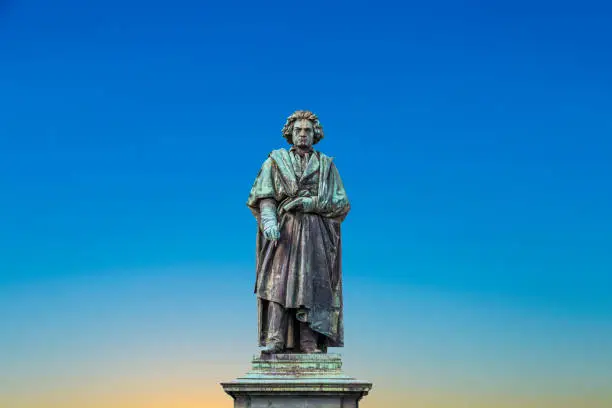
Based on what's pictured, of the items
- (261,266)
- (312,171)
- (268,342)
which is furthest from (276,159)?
(268,342)

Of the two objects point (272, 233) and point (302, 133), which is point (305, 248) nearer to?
point (272, 233)

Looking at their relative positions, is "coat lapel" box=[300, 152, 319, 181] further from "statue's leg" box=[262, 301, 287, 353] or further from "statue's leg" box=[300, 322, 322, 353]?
"statue's leg" box=[300, 322, 322, 353]

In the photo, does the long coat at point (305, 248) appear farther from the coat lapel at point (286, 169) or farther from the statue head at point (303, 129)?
the statue head at point (303, 129)

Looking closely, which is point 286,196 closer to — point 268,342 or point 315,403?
point 268,342

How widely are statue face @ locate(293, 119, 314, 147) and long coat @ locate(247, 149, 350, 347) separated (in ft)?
0.93

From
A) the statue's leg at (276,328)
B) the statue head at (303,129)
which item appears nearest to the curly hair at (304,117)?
the statue head at (303,129)

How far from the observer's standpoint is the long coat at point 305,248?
625 inches

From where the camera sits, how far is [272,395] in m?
14.9

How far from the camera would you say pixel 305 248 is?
52.6 feet

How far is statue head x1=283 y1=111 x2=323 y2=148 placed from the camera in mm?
16781

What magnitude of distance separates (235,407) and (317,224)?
12.4ft

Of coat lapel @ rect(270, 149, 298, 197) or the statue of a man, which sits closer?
the statue of a man

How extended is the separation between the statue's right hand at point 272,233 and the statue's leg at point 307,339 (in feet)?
5.60

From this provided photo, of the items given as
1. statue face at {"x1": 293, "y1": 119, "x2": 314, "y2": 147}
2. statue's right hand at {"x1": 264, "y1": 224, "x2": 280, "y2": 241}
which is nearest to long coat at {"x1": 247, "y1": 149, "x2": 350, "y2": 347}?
statue face at {"x1": 293, "y1": 119, "x2": 314, "y2": 147}
